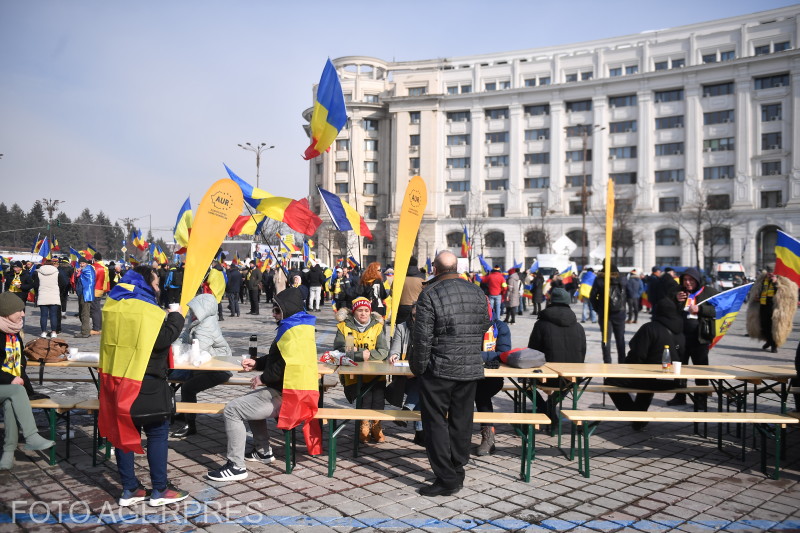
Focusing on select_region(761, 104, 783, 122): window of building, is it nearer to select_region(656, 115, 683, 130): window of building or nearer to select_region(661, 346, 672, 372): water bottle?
select_region(656, 115, 683, 130): window of building

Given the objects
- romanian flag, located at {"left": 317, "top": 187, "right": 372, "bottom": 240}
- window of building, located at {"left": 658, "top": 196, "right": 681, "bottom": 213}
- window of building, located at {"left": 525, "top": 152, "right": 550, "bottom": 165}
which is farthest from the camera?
window of building, located at {"left": 525, "top": 152, "right": 550, "bottom": 165}

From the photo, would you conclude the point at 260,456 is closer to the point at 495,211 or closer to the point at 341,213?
the point at 341,213

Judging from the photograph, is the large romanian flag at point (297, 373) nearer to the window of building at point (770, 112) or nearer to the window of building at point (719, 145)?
the window of building at point (719, 145)

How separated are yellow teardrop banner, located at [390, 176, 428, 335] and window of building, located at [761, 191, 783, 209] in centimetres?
6039

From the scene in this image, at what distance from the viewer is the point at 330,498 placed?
5.05m

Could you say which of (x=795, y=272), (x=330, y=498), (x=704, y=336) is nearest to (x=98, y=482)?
(x=330, y=498)

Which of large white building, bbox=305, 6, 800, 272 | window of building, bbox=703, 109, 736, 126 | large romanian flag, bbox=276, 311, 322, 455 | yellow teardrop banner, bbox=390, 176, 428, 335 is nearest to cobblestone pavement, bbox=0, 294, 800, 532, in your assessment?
large romanian flag, bbox=276, 311, 322, 455

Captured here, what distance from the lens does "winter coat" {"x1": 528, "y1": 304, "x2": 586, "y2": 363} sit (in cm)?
707

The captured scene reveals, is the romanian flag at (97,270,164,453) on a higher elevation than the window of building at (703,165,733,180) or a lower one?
lower

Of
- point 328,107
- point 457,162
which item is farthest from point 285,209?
point 457,162

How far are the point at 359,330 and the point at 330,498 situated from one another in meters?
2.28

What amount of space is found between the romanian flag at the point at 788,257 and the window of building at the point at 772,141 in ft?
191

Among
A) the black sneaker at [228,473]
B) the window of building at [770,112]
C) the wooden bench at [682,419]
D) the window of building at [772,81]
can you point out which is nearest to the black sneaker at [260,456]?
the black sneaker at [228,473]

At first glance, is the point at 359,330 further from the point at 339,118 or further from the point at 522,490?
the point at 339,118
